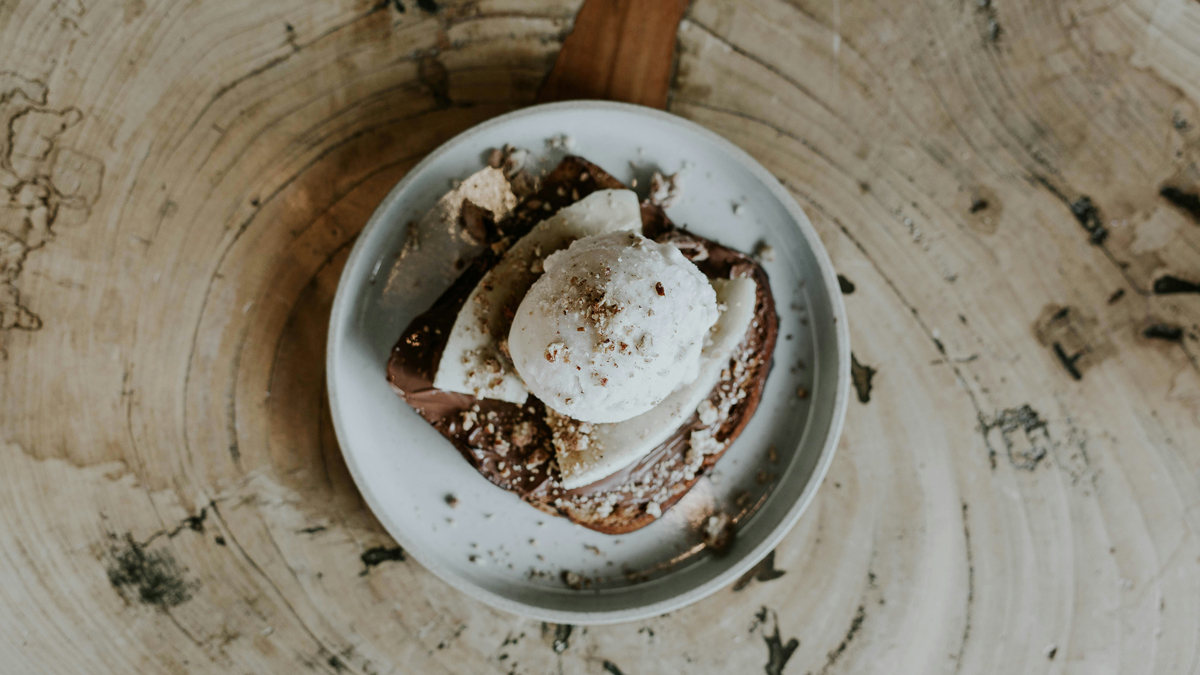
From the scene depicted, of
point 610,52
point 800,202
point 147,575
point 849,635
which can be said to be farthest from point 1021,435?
point 147,575

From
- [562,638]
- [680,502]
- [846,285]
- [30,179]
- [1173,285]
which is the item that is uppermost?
[30,179]

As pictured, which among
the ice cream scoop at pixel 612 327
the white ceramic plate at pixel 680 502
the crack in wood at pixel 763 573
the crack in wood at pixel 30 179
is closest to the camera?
the ice cream scoop at pixel 612 327

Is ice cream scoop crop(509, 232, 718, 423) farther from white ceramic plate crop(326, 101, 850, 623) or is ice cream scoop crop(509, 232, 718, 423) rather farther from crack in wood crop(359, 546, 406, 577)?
crack in wood crop(359, 546, 406, 577)

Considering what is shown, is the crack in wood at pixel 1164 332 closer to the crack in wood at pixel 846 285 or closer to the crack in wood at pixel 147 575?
the crack in wood at pixel 846 285

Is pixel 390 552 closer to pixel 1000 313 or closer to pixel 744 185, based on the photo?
pixel 744 185

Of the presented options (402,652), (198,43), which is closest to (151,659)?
(402,652)

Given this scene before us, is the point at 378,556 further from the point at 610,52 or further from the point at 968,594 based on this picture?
the point at 968,594

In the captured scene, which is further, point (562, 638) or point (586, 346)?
point (562, 638)

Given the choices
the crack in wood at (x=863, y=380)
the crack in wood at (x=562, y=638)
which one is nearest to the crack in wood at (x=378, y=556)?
the crack in wood at (x=562, y=638)
